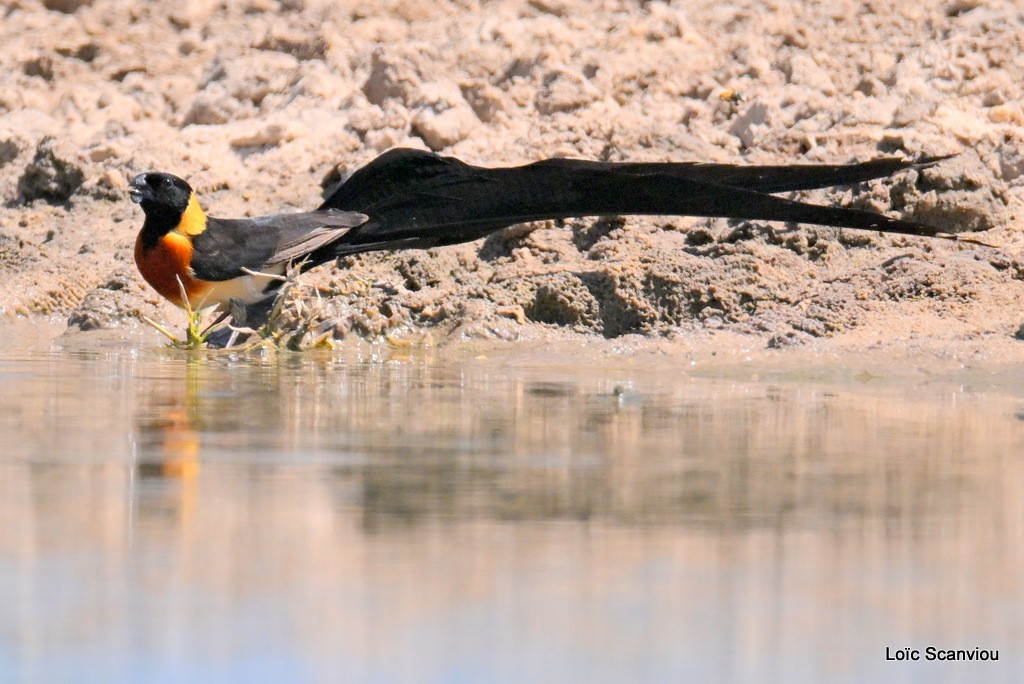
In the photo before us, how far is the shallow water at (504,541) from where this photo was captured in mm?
1619

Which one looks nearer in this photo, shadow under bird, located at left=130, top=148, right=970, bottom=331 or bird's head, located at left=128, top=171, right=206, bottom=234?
shadow under bird, located at left=130, top=148, right=970, bottom=331

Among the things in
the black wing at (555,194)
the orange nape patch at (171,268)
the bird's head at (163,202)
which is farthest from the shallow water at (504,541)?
the bird's head at (163,202)

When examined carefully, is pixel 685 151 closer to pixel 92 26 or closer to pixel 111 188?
pixel 111 188

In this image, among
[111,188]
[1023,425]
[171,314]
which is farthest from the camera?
[111,188]

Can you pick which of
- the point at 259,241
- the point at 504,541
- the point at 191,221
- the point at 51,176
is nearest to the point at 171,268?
the point at 191,221

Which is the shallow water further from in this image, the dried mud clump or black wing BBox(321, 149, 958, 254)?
the dried mud clump

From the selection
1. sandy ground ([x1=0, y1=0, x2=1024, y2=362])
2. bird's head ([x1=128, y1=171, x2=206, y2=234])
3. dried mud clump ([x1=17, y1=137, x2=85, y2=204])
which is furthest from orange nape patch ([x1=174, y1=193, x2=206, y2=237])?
dried mud clump ([x1=17, y1=137, x2=85, y2=204])

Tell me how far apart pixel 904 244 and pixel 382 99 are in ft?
8.36

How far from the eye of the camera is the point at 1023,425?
347cm

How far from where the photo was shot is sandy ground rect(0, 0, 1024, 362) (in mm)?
5473

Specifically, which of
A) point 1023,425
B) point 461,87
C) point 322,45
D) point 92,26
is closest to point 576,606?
point 1023,425

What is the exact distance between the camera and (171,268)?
5.54m

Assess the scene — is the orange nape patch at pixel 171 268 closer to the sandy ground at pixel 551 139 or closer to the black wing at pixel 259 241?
the black wing at pixel 259 241

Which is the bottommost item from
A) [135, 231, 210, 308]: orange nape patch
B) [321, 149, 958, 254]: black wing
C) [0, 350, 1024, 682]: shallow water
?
[0, 350, 1024, 682]: shallow water
